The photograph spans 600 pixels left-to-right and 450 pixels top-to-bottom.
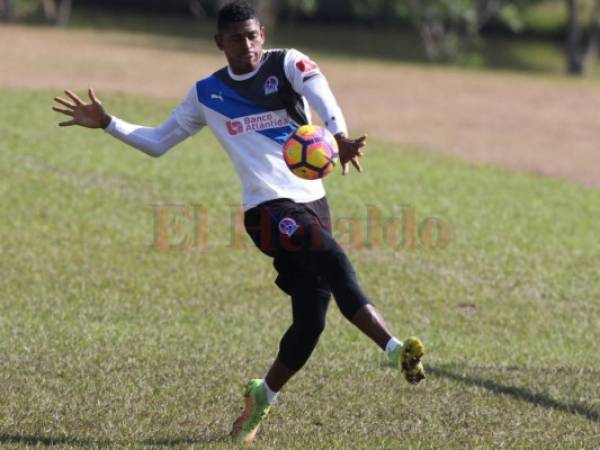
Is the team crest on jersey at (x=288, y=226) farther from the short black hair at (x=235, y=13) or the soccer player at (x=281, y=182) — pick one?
the short black hair at (x=235, y=13)

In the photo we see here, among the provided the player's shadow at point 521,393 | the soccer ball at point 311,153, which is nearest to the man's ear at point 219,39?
the soccer ball at point 311,153

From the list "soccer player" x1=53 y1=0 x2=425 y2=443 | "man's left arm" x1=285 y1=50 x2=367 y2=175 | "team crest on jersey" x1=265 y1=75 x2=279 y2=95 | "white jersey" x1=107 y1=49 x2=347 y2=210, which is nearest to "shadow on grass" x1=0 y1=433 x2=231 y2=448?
"soccer player" x1=53 y1=0 x2=425 y2=443

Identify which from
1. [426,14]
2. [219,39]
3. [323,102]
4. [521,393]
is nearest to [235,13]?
[219,39]

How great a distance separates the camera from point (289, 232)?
690 centimetres

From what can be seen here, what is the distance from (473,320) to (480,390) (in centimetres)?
305

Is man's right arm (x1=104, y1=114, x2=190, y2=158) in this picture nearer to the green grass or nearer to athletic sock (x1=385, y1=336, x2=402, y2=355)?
the green grass

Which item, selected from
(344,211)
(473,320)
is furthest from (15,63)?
(473,320)

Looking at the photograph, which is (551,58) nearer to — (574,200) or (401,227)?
(574,200)

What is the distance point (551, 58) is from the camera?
149 feet

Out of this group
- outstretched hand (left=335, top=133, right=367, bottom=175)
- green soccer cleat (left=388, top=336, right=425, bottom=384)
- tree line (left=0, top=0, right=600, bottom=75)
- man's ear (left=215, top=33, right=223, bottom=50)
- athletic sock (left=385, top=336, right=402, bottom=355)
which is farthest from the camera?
tree line (left=0, top=0, right=600, bottom=75)

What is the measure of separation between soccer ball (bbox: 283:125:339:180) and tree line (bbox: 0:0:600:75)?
28905mm

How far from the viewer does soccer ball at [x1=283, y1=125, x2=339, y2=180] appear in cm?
669

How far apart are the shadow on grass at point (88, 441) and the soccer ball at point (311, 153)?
5.25 feet

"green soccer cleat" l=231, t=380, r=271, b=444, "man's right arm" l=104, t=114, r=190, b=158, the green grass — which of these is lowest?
the green grass
